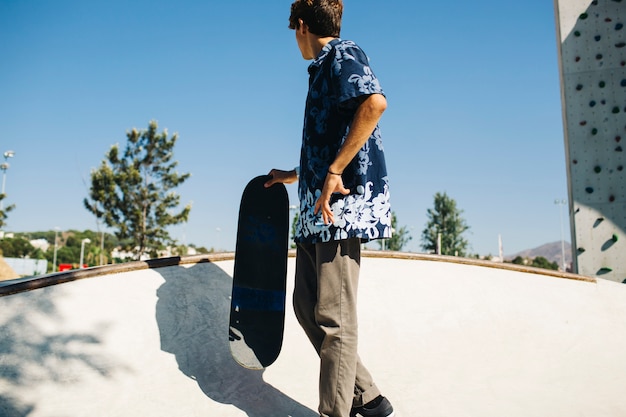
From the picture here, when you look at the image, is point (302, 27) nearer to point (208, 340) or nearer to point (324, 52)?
point (324, 52)

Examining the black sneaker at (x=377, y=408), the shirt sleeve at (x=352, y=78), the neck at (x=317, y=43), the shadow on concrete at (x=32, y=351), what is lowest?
the black sneaker at (x=377, y=408)

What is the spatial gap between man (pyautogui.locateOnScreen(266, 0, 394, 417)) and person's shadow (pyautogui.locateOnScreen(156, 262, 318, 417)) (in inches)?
17.5

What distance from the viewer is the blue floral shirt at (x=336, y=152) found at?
6.15ft

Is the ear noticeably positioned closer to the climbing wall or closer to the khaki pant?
the khaki pant

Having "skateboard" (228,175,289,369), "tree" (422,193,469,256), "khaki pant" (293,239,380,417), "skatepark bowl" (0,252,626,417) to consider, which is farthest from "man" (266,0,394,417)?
"tree" (422,193,469,256)

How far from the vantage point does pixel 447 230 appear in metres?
40.8

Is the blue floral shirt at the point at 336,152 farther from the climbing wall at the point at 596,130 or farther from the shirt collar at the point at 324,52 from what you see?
the climbing wall at the point at 596,130

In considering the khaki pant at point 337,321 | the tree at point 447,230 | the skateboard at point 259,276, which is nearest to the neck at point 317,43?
the skateboard at point 259,276

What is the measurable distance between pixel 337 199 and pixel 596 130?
20.7 ft

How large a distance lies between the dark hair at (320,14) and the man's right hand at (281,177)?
0.77 metres

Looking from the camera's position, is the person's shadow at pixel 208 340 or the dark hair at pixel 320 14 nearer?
the dark hair at pixel 320 14

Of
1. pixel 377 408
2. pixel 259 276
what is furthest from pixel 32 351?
pixel 377 408

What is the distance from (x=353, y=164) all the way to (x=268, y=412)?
4.18ft

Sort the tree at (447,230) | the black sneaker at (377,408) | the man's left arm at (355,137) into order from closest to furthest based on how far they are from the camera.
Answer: the man's left arm at (355,137)
the black sneaker at (377,408)
the tree at (447,230)
